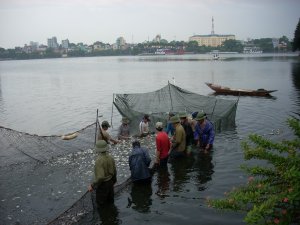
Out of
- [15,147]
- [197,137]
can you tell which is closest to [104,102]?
[15,147]

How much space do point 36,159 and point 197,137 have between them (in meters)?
6.57

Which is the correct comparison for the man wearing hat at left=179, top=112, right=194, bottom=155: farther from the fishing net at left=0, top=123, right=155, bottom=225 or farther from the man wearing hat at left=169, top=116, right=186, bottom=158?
the fishing net at left=0, top=123, right=155, bottom=225

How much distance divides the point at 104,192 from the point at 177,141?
3869mm

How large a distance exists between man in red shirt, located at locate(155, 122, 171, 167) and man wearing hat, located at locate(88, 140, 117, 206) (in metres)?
2.49

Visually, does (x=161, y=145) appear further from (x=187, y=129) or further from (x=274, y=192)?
(x=274, y=192)

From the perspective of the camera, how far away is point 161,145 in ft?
36.3

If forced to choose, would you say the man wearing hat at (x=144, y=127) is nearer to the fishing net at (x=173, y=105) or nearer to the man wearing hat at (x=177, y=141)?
the fishing net at (x=173, y=105)

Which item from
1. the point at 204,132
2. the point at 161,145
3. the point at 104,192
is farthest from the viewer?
the point at 204,132

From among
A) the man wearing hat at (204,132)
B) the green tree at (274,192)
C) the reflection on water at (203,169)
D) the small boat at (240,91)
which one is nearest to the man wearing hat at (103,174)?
the reflection on water at (203,169)

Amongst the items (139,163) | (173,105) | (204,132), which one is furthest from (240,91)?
(139,163)

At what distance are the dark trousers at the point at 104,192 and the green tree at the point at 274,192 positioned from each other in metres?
4.67

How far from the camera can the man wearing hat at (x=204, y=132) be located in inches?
487

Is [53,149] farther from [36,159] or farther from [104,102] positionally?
[104,102]

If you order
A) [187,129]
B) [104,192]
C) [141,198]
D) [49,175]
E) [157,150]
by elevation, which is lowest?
[141,198]
